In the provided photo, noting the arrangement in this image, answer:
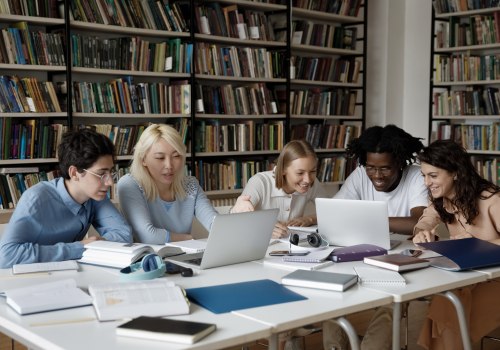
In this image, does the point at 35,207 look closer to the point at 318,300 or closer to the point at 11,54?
the point at 318,300

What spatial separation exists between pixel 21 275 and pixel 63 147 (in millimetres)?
673

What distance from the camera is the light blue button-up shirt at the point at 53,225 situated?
97.7 inches

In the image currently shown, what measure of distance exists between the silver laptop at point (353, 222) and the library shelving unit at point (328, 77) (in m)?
3.07

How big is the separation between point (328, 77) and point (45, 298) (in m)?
4.71

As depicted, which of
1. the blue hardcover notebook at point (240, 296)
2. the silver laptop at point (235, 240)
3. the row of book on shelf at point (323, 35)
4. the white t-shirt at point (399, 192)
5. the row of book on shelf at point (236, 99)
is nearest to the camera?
the blue hardcover notebook at point (240, 296)

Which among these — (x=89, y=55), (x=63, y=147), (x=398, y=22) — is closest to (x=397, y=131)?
(x=63, y=147)

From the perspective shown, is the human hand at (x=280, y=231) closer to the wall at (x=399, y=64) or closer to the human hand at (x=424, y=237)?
the human hand at (x=424, y=237)

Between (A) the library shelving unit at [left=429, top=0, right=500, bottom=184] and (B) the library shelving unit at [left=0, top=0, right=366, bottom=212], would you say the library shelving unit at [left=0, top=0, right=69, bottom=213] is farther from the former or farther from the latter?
(A) the library shelving unit at [left=429, top=0, right=500, bottom=184]

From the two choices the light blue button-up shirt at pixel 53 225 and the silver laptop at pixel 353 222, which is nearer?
the light blue button-up shirt at pixel 53 225

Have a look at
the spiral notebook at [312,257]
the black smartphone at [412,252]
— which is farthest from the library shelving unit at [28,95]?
the black smartphone at [412,252]

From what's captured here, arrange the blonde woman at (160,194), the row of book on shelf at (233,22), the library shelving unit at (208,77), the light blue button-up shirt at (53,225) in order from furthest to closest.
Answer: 1. the row of book on shelf at (233,22)
2. the library shelving unit at (208,77)
3. the blonde woman at (160,194)
4. the light blue button-up shirt at (53,225)

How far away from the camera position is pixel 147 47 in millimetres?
5035

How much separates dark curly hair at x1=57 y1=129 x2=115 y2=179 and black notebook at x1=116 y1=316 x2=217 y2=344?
1162 millimetres

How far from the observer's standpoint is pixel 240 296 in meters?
2.04
